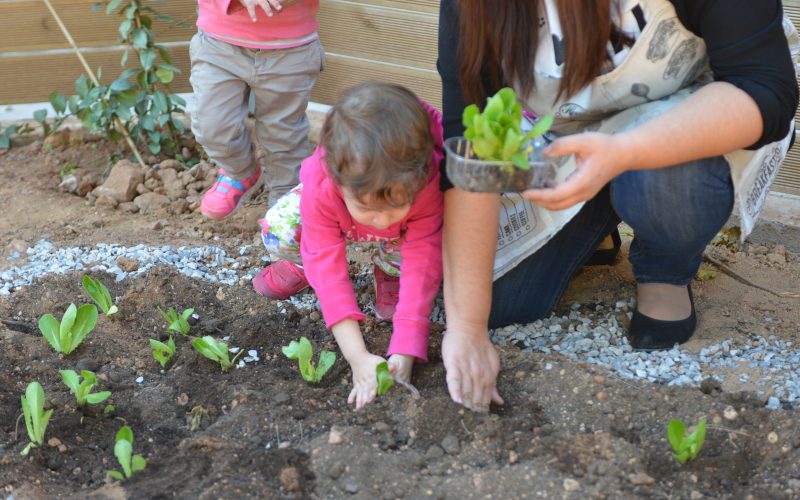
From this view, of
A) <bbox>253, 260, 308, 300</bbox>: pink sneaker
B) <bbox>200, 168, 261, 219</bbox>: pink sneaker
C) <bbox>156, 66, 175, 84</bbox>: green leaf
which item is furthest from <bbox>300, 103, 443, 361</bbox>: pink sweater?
<bbox>156, 66, 175, 84</bbox>: green leaf

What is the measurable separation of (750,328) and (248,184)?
1.74 m

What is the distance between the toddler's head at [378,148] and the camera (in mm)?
1891

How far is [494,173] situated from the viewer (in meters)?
1.66

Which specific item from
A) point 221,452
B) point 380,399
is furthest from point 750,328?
point 221,452

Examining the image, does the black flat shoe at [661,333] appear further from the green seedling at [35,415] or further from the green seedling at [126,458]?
the green seedling at [35,415]

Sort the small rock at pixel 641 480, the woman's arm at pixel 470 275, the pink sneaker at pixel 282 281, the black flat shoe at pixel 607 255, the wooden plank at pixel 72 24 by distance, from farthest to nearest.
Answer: the wooden plank at pixel 72 24, the black flat shoe at pixel 607 255, the pink sneaker at pixel 282 281, the woman's arm at pixel 470 275, the small rock at pixel 641 480

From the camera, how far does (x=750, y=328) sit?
2469mm

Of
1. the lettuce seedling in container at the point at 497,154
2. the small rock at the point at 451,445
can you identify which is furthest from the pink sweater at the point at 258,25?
the small rock at the point at 451,445

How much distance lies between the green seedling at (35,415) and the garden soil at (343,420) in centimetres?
2

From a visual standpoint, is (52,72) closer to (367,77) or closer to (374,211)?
Result: (367,77)

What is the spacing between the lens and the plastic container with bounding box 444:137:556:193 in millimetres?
1656

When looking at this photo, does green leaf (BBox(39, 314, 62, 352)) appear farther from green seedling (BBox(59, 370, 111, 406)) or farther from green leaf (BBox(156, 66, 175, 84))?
green leaf (BBox(156, 66, 175, 84))

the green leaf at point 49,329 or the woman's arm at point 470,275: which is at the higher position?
the woman's arm at point 470,275

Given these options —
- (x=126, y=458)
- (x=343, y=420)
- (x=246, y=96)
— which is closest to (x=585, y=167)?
(x=343, y=420)
